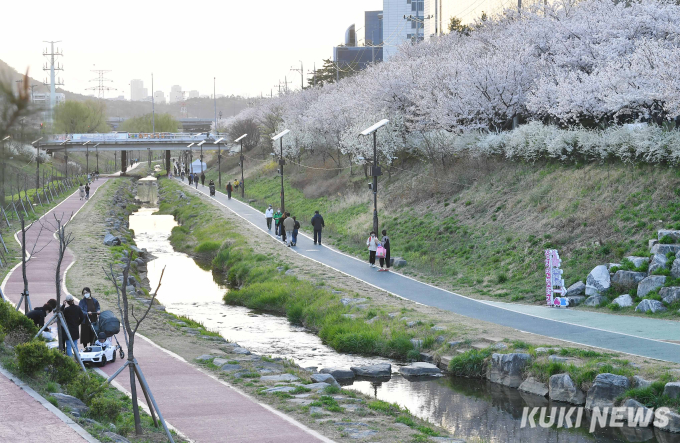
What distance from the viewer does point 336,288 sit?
24.0m

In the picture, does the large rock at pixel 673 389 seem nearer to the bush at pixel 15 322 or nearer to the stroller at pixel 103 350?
the stroller at pixel 103 350

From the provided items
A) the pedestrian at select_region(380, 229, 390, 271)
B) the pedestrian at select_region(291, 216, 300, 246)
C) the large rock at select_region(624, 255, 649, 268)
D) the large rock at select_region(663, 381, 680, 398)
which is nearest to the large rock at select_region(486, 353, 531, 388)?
the large rock at select_region(663, 381, 680, 398)

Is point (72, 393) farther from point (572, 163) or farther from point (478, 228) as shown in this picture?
point (572, 163)

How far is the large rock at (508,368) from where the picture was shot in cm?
1567

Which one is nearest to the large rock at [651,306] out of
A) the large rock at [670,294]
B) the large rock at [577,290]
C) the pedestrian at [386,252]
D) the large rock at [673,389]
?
the large rock at [670,294]

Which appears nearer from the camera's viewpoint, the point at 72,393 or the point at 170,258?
the point at 72,393

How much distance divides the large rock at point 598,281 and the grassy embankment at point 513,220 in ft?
1.06

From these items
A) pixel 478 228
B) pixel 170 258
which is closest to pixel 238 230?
pixel 170 258

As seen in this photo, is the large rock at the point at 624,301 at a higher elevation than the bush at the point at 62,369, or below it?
below

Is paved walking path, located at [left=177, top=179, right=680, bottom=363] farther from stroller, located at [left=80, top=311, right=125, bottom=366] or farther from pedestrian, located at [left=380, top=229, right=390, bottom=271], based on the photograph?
stroller, located at [left=80, top=311, right=125, bottom=366]

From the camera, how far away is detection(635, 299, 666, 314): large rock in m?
18.7

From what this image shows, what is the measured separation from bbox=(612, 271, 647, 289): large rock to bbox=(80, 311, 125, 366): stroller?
534 inches

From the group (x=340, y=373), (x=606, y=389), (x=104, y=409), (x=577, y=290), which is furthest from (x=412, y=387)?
(x=577, y=290)

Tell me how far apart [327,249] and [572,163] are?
1153 centimetres
